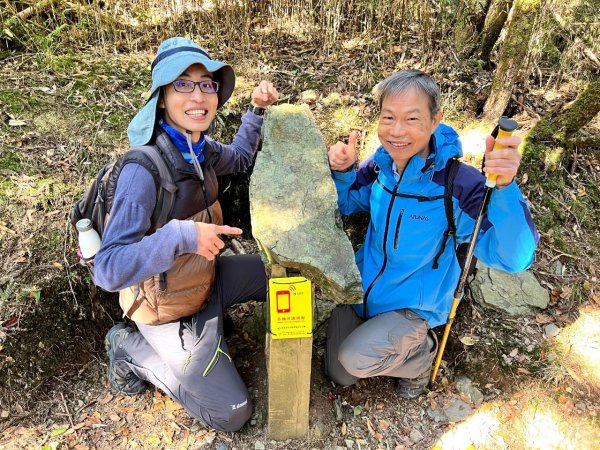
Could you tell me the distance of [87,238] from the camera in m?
3.15

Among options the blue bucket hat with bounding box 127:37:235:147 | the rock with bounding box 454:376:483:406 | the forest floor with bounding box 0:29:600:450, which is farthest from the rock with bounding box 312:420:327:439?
the blue bucket hat with bounding box 127:37:235:147

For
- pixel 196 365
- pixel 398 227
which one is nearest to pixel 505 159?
pixel 398 227

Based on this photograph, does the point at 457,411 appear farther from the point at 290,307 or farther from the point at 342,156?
the point at 342,156

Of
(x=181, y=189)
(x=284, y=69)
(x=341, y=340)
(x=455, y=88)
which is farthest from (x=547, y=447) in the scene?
(x=284, y=69)

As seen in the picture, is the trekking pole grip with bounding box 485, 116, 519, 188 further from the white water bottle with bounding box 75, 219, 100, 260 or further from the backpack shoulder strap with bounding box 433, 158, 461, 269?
the white water bottle with bounding box 75, 219, 100, 260

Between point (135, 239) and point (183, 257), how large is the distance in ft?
1.73

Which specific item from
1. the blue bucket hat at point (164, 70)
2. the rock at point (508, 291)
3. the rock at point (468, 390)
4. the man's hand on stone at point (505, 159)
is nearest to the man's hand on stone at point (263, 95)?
the blue bucket hat at point (164, 70)

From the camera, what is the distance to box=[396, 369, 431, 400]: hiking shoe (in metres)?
3.90

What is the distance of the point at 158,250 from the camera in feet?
8.87

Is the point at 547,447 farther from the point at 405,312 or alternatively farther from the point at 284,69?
the point at 284,69

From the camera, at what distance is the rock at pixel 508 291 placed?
443 centimetres

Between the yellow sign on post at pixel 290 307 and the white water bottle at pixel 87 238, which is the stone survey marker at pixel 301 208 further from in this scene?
the white water bottle at pixel 87 238

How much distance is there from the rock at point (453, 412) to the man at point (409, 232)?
0.72 feet

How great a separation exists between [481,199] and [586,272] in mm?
2498
